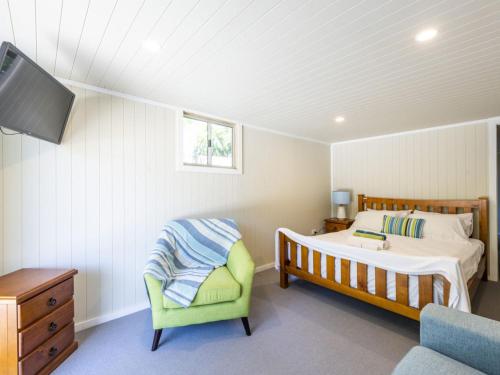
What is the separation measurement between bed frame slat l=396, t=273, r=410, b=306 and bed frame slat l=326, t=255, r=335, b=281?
0.58 metres

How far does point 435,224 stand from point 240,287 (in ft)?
8.91

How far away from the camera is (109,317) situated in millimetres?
2252

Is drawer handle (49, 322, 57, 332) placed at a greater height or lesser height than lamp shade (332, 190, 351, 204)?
lesser

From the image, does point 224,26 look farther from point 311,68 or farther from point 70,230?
point 70,230

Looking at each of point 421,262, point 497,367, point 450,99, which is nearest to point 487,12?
point 450,99

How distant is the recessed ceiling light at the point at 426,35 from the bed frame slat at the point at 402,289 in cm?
173

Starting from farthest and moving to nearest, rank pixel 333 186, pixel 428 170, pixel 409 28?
pixel 333 186, pixel 428 170, pixel 409 28

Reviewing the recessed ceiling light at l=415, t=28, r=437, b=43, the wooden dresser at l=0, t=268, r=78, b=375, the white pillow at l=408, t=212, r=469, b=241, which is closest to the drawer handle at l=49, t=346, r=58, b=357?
the wooden dresser at l=0, t=268, r=78, b=375

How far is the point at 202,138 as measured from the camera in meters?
3.02

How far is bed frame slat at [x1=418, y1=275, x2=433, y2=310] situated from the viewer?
1767mm

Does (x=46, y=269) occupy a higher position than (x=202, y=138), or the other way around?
(x=202, y=138)

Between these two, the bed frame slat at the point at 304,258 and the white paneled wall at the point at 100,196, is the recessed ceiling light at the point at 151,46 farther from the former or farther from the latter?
the bed frame slat at the point at 304,258

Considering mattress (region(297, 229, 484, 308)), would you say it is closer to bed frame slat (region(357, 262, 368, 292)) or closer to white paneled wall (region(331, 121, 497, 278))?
bed frame slat (region(357, 262, 368, 292))

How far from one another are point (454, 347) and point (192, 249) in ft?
6.66
